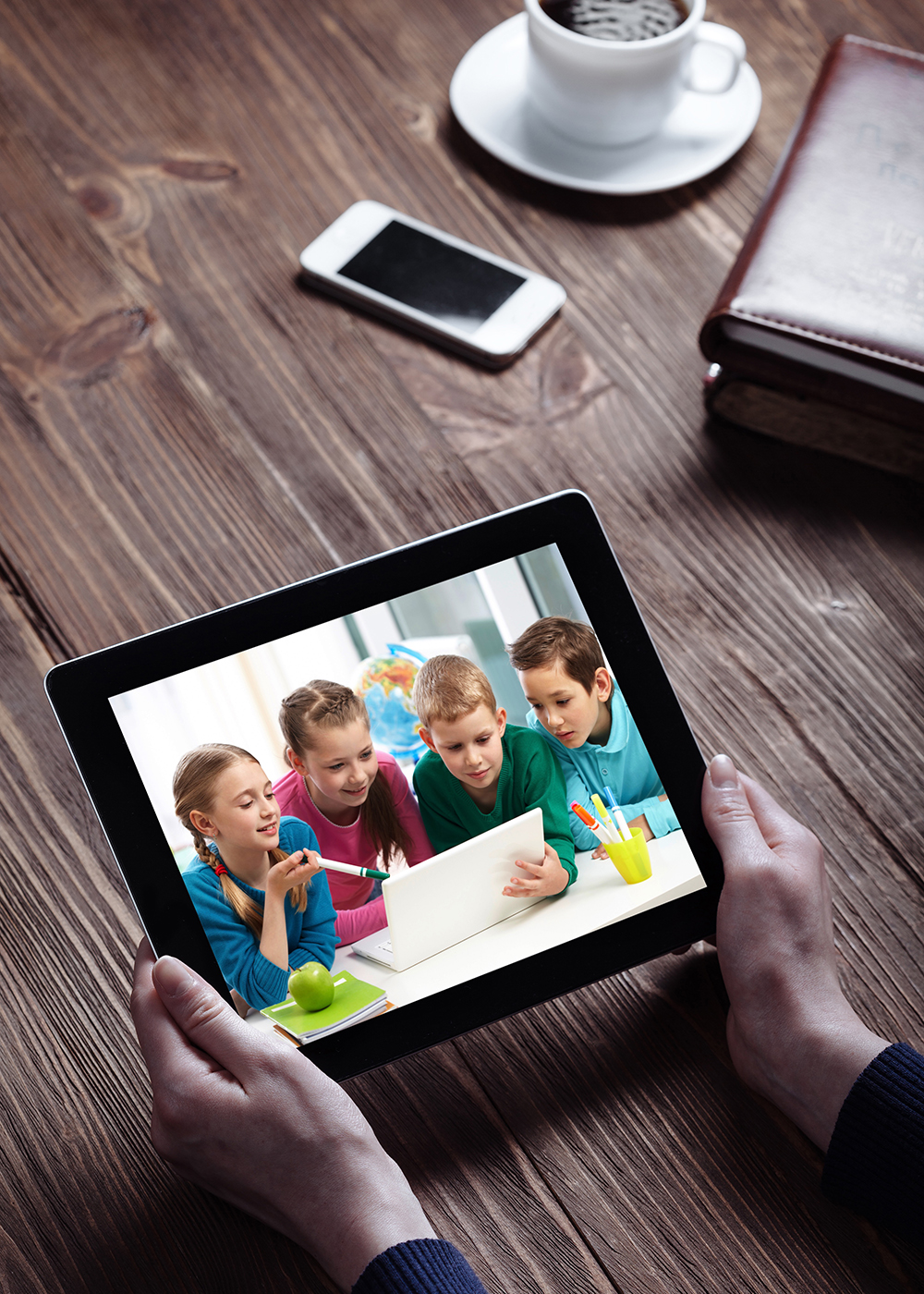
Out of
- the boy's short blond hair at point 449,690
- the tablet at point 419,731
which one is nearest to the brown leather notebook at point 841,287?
the tablet at point 419,731

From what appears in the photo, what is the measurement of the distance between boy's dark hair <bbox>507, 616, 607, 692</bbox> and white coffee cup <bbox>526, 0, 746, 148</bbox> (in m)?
0.57

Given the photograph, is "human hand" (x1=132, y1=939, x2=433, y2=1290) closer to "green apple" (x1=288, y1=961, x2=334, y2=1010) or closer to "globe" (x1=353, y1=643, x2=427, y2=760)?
"green apple" (x1=288, y1=961, x2=334, y2=1010)

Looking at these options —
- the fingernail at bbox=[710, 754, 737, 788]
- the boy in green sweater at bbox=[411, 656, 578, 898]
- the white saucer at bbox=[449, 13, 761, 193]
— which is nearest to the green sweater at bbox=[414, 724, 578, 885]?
the boy in green sweater at bbox=[411, 656, 578, 898]

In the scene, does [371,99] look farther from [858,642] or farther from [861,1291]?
[861,1291]

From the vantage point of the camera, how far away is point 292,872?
0.57m

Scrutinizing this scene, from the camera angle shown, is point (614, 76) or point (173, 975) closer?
point (173, 975)

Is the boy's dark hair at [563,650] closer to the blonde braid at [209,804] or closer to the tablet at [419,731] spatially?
the tablet at [419,731]

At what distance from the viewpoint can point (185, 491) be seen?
2.62 ft

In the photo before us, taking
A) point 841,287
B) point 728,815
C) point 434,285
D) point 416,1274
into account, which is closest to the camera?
point 416,1274

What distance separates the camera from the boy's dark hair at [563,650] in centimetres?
62

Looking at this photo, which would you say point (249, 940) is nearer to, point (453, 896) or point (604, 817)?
point (453, 896)

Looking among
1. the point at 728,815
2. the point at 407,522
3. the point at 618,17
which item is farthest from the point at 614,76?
the point at 728,815

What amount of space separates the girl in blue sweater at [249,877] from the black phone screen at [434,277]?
0.50 metres

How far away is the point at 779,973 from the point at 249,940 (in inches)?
13.2
